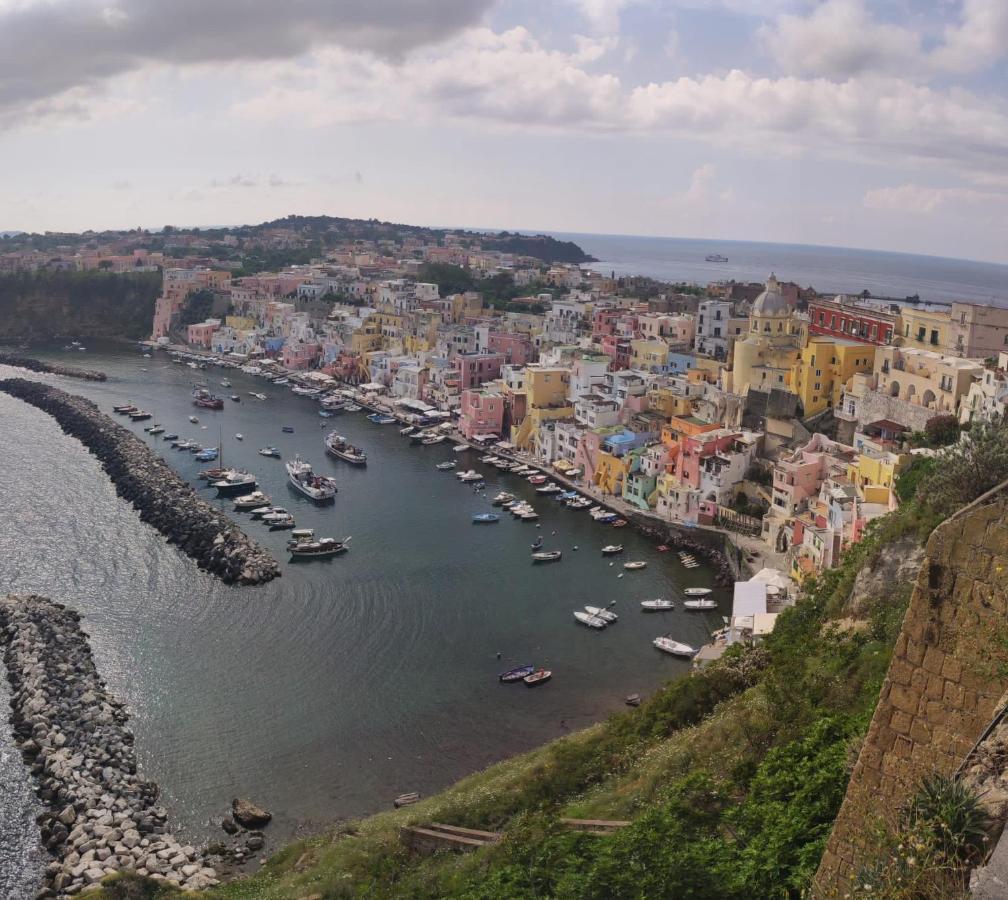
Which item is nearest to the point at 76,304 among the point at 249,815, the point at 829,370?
the point at 829,370

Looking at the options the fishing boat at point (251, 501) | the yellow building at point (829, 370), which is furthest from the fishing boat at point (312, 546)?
the yellow building at point (829, 370)

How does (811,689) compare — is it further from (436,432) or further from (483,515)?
(436,432)

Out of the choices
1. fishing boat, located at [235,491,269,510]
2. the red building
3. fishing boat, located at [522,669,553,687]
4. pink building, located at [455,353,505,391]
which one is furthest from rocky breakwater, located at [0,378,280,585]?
the red building

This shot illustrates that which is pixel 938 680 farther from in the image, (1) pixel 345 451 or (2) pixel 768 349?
(1) pixel 345 451

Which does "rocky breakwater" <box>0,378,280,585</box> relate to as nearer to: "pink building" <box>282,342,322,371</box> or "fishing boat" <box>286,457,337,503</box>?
"fishing boat" <box>286,457,337,503</box>

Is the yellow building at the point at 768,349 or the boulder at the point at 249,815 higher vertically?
the yellow building at the point at 768,349

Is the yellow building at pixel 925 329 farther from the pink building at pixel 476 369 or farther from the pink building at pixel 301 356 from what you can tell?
the pink building at pixel 301 356
